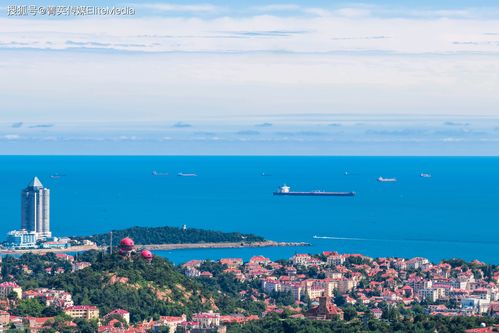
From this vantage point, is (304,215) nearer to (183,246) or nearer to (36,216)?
(183,246)

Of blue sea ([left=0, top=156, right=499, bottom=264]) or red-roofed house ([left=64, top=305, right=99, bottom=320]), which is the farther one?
blue sea ([left=0, top=156, right=499, bottom=264])

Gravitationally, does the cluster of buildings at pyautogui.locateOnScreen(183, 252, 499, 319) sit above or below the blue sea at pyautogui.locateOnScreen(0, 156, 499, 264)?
below

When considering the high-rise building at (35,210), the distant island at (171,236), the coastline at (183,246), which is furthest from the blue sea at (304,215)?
the high-rise building at (35,210)

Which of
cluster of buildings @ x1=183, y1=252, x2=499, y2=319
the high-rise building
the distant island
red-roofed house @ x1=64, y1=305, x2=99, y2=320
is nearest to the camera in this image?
red-roofed house @ x1=64, y1=305, x2=99, y2=320

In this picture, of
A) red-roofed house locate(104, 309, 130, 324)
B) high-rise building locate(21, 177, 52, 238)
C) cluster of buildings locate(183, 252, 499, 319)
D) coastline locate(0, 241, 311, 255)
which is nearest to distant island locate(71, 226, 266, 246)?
coastline locate(0, 241, 311, 255)

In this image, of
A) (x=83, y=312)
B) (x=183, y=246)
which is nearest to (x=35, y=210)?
(x=183, y=246)

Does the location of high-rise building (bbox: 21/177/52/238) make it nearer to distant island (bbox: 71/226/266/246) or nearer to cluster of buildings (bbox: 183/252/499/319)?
distant island (bbox: 71/226/266/246)
